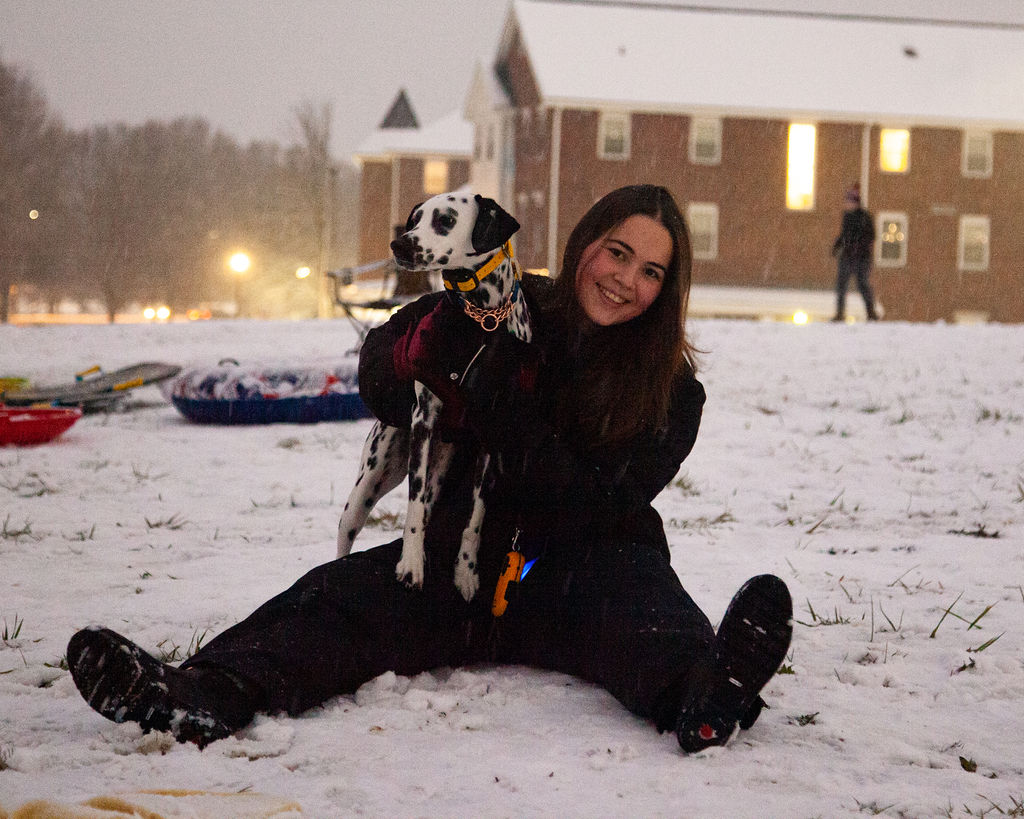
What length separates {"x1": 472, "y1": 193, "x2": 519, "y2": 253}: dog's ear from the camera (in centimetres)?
346

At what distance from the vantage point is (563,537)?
11.0 feet

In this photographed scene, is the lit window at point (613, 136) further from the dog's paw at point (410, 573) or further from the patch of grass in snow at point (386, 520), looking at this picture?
the dog's paw at point (410, 573)

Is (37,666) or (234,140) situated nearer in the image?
(37,666)

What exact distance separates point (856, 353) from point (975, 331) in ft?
8.57

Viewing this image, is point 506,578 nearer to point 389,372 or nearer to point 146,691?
point 389,372

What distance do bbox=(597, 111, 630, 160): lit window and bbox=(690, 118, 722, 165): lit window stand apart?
1922 mm

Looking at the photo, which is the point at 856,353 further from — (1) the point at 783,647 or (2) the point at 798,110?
(2) the point at 798,110

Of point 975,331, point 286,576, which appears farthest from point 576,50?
point 286,576

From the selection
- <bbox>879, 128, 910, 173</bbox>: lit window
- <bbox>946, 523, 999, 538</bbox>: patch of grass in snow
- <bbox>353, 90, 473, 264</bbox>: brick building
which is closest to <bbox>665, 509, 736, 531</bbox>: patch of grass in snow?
<bbox>946, 523, 999, 538</bbox>: patch of grass in snow

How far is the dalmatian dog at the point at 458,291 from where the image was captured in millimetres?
3391

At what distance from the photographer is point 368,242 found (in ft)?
137

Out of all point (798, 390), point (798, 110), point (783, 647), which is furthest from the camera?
point (798, 110)

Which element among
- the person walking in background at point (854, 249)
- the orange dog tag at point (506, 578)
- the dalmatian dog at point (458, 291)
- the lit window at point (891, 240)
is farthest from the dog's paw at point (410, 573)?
the lit window at point (891, 240)

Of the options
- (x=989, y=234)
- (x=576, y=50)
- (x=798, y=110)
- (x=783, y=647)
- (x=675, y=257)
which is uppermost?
(x=576, y=50)
